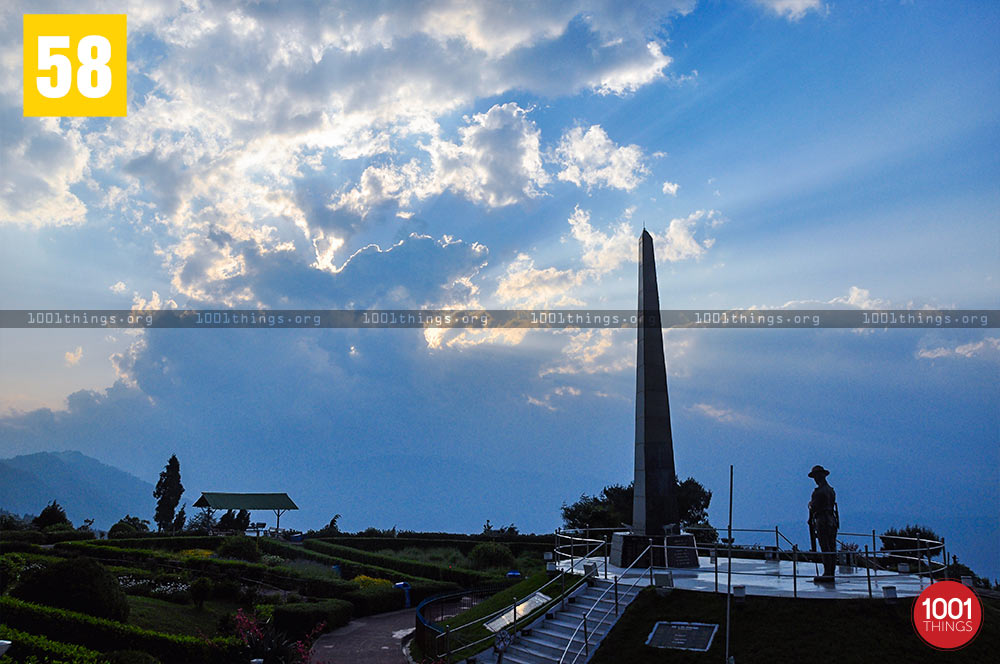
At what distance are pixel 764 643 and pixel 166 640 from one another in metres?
16.9

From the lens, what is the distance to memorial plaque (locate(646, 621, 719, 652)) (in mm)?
15586

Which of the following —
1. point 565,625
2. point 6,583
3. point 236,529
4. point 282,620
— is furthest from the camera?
point 236,529

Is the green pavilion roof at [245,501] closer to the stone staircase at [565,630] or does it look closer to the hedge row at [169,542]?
the hedge row at [169,542]

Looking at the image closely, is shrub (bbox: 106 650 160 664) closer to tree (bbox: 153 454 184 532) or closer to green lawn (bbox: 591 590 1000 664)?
green lawn (bbox: 591 590 1000 664)

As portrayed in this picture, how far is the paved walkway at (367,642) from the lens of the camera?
2192 cm

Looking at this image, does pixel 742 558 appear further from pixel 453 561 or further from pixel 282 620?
pixel 453 561

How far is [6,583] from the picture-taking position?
21953 mm

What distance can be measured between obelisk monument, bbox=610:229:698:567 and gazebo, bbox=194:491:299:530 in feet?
138

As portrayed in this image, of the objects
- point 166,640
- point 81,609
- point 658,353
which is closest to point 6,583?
point 81,609

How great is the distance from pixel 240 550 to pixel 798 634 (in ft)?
113

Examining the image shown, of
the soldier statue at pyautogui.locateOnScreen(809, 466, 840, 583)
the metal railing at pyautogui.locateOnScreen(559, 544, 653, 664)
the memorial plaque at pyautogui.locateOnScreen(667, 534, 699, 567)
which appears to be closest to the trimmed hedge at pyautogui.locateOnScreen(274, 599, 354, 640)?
the metal railing at pyautogui.locateOnScreen(559, 544, 653, 664)

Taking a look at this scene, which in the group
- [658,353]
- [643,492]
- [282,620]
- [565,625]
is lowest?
[282,620]

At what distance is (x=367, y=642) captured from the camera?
24.3 metres

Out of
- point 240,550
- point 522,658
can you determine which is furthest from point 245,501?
point 522,658
